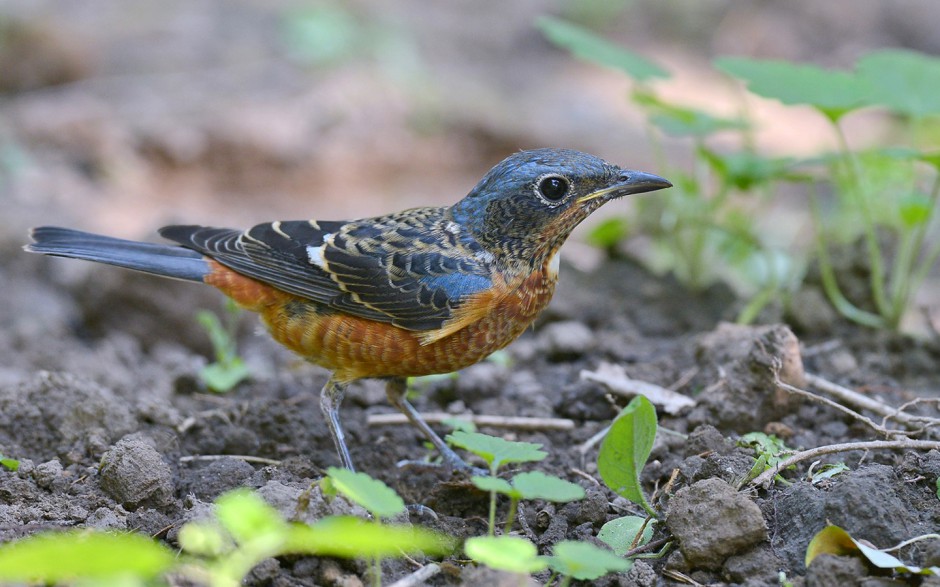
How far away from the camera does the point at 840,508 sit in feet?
10.2

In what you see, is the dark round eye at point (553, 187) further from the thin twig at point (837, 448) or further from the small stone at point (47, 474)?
the small stone at point (47, 474)

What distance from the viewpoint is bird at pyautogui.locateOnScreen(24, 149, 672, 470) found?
4.21m

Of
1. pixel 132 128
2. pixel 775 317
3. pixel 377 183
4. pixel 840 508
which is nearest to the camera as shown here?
pixel 840 508

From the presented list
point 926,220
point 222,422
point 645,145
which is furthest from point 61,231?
point 645,145

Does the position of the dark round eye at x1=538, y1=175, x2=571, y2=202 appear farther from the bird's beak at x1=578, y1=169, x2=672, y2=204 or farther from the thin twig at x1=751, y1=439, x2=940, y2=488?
the thin twig at x1=751, y1=439, x2=940, y2=488

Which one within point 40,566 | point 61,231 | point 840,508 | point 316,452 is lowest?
point 316,452

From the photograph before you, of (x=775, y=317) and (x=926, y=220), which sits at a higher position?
(x=926, y=220)

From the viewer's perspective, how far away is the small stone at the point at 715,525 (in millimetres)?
3092

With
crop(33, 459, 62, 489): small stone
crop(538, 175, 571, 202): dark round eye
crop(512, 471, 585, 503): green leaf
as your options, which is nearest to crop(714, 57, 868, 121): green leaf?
crop(538, 175, 571, 202): dark round eye

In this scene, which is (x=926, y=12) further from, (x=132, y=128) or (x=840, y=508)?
(x=840, y=508)

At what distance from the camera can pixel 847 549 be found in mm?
2994

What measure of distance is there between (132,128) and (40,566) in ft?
25.4

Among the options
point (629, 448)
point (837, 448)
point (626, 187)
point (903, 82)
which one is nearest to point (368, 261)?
point (626, 187)

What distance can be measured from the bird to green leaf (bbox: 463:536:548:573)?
1694 mm
